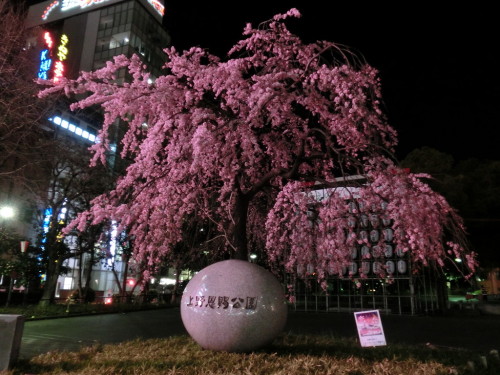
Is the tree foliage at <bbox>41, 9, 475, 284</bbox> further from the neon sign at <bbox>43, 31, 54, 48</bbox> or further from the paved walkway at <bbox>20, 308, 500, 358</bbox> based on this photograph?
the neon sign at <bbox>43, 31, 54, 48</bbox>

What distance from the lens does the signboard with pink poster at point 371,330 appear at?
30.5ft

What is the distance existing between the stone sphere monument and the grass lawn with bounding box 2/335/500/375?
0.26m

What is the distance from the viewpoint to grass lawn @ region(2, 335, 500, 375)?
6.82 metres

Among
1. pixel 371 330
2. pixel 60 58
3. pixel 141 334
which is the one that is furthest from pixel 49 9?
pixel 371 330

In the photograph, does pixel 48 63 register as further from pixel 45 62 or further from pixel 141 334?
pixel 141 334

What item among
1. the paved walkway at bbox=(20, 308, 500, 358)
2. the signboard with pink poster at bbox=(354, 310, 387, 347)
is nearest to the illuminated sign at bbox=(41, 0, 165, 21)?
the paved walkway at bbox=(20, 308, 500, 358)

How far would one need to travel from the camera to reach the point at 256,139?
33.6ft

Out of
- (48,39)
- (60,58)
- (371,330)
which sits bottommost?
(371,330)

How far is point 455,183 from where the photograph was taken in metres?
24.9

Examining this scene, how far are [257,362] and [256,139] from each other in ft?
17.6

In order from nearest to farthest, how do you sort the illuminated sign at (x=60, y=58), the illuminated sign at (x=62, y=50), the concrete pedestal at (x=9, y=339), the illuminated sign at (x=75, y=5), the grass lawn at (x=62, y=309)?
the concrete pedestal at (x=9, y=339) → the grass lawn at (x=62, y=309) → the illuminated sign at (x=60, y=58) → the illuminated sign at (x=62, y=50) → the illuminated sign at (x=75, y=5)

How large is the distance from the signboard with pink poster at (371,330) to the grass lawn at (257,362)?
22cm

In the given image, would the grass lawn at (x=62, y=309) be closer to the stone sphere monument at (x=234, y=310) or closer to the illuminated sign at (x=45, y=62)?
the stone sphere monument at (x=234, y=310)

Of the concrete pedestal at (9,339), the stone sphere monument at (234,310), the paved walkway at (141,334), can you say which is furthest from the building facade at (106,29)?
the stone sphere monument at (234,310)
